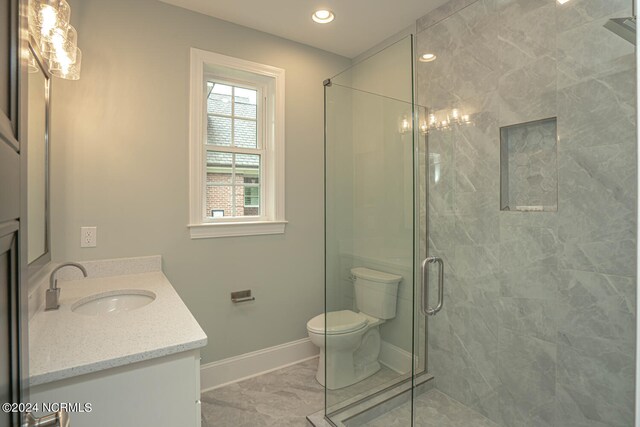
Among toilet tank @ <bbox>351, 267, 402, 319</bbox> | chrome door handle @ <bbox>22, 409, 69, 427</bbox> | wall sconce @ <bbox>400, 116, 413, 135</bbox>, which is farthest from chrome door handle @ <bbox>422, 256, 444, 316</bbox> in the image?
chrome door handle @ <bbox>22, 409, 69, 427</bbox>

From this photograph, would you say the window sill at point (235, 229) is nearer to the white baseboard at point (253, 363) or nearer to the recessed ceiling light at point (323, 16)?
the white baseboard at point (253, 363)

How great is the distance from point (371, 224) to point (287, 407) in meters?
1.30

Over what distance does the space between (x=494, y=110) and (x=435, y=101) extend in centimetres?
37

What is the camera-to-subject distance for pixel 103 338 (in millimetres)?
1092

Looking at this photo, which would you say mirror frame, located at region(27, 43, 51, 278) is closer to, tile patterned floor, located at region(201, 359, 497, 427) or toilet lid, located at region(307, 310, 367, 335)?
tile patterned floor, located at region(201, 359, 497, 427)

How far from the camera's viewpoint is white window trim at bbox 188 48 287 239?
2260 mm

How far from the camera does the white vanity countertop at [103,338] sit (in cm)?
93

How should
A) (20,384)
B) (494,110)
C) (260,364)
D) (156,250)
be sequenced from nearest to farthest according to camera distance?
(20,384) < (494,110) < (156,250) < (260,364)

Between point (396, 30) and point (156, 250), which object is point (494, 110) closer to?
point (396, 30)

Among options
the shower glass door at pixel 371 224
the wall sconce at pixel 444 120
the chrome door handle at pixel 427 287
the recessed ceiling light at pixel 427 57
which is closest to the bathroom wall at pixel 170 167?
the shower glass door at pixel 371 224

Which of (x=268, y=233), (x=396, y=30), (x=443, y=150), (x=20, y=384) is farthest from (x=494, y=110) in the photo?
(x=20, y=384)

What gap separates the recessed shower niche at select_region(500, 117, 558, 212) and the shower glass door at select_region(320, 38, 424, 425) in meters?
0.49

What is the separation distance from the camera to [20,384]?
55 cm

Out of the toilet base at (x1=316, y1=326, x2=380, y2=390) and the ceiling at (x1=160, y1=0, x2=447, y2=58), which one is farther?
the ceiling at (x1=160, y1=0, x2=447, y2=58)
